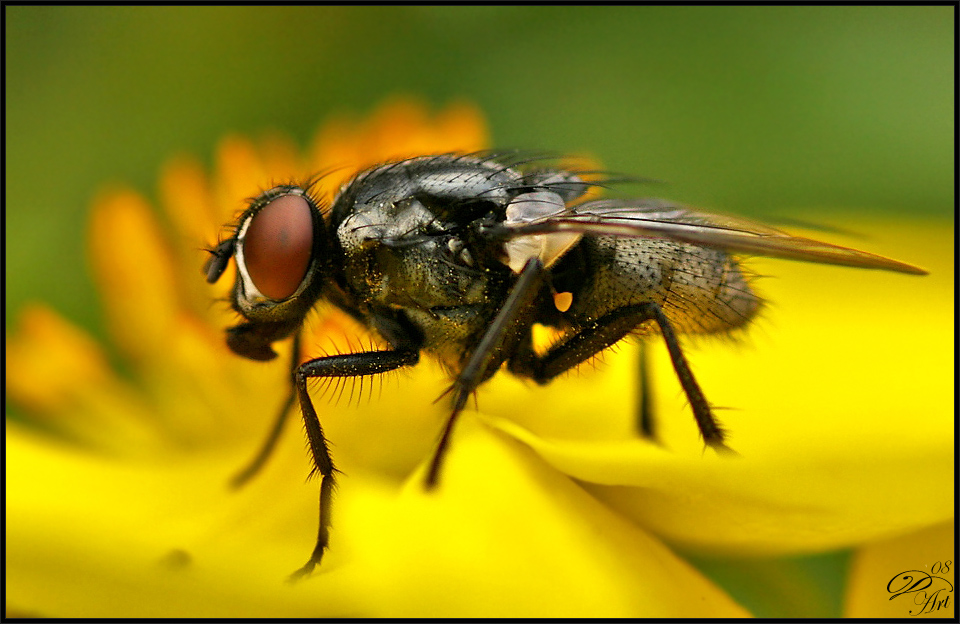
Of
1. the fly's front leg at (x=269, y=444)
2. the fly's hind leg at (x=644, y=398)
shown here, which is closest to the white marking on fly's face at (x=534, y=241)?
the fly's hind leg at (x=644, y=398)

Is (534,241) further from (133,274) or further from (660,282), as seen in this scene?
(133,274)

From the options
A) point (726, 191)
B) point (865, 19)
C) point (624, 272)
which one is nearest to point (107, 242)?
point (624, 272)

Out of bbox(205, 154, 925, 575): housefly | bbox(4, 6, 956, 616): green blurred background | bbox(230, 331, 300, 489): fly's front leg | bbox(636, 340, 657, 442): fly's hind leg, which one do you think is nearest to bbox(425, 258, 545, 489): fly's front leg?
bbox(205, 154, 925, 575): housefly

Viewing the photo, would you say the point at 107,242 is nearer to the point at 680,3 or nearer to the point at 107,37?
the point at 107,37

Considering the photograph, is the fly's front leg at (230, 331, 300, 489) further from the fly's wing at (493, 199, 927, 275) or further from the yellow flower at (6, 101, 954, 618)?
the fly's wing at (493, 199, 927, 275)

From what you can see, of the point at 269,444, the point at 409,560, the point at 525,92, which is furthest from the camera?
the point at 525,92

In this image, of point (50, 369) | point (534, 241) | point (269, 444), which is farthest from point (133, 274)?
point (534, 241)
